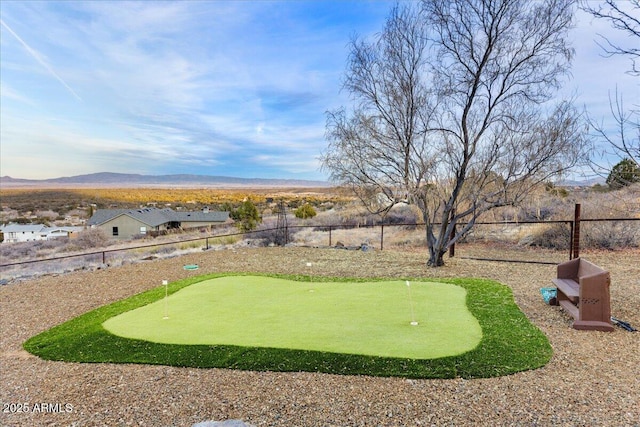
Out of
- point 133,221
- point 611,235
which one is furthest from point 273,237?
point 133,221

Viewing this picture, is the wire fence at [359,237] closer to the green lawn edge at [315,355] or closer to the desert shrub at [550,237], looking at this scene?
the desert shrub at [550,237]

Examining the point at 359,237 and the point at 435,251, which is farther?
the point at 359,237

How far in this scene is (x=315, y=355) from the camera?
3848 mm

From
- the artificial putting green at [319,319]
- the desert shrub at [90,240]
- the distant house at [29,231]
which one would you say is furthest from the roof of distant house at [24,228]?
the artificial putting green at [319,319]

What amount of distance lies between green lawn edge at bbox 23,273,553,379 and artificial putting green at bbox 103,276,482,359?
0.13 metres

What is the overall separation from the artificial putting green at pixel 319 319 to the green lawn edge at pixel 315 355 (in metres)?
0.13

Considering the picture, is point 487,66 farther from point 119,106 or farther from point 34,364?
point 119,106

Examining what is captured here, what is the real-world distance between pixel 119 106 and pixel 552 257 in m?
17.2

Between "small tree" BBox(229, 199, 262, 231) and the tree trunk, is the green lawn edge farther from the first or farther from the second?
"small tree" BBox(229, 199, 262, 231)

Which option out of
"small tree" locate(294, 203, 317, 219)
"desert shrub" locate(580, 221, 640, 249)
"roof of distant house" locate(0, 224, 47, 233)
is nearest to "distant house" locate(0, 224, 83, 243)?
"roof of distant house" locate(0, 224, 47, 233)

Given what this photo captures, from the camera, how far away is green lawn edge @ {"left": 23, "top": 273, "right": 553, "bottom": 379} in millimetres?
3588

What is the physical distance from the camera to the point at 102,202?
125 ft

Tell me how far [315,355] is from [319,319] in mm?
1043

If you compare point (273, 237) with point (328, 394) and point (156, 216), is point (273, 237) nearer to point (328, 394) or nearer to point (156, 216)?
point (328, 394)
